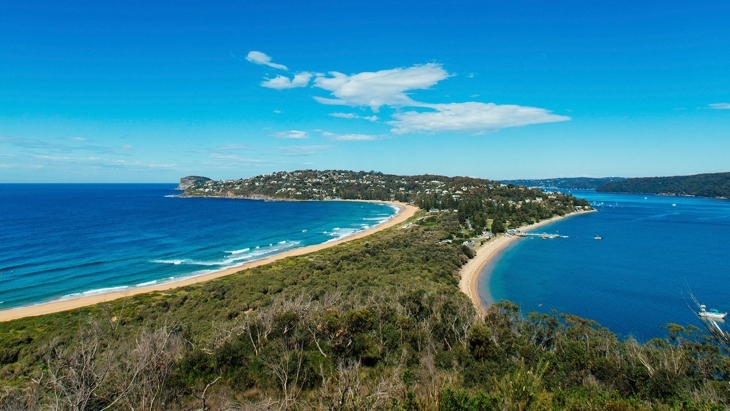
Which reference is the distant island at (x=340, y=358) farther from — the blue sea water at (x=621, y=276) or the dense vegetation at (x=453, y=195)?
the dense vegetation at (x=453, y=195)

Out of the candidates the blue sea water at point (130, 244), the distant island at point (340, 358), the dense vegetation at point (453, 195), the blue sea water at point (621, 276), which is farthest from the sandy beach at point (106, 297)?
the dense vegetation at point (453, 195)

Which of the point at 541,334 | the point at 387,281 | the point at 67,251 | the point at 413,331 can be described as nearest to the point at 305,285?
the point at 387,281

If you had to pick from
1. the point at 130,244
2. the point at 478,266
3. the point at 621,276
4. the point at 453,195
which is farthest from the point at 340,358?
the point at 453,195

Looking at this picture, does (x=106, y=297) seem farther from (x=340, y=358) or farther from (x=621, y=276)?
(x=621, y=276)

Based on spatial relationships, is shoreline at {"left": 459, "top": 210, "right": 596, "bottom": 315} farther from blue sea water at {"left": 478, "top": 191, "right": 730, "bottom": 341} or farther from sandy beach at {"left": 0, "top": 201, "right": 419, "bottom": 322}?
sandy beach at {"left": 0, "top": 201, "right": 419, "bottom": 322}

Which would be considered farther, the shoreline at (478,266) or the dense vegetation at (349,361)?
the shoreline at (478,266)
